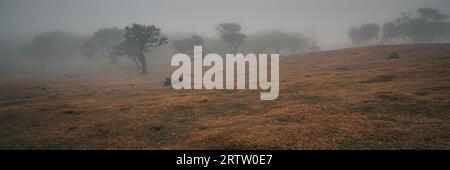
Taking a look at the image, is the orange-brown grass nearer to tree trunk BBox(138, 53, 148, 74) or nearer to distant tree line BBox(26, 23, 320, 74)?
tree trunk BBox(138, 53, 148, 74)

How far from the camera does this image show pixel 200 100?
31.2m

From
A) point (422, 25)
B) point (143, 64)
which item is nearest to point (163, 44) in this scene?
point (143, 64)

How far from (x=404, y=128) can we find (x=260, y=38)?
435 ft

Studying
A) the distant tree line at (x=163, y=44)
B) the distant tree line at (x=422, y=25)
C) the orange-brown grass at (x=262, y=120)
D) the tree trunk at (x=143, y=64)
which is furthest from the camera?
the distant tree line at (x=422, y=25)

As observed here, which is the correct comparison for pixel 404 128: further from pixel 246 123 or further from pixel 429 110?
pixel 246 123

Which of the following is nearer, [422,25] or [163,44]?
[163,44]

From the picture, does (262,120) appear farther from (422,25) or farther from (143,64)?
(422,25)

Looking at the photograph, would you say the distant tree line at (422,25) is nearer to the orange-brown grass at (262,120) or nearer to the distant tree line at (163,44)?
the distant tree line at (163,44)

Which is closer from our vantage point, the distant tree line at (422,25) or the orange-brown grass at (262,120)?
the orange-brown grass at (262,120)

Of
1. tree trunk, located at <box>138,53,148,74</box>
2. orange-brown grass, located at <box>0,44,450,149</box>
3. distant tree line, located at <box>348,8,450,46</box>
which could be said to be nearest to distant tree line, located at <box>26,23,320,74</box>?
tree trunk, located at <box>138,53,148,74</box>

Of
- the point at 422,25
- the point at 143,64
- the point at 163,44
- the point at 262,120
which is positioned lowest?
the point at 262,120

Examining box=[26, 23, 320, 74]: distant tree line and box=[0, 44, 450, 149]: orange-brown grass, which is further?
box=[26, 23, 320, 74]: distant tree line

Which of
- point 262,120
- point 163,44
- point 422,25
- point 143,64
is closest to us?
point 262,120

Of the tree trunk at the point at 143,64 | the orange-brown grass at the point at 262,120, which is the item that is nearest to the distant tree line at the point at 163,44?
the tree trunk at the point at 143,64
